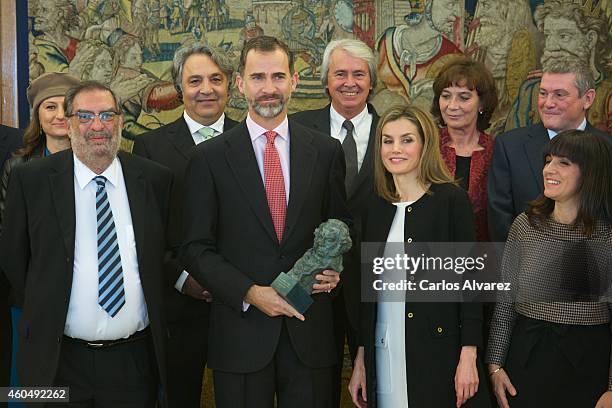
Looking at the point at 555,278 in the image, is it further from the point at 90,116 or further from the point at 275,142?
the point at 90,116

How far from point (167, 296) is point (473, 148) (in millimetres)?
1838

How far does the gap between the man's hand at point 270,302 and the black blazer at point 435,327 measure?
413 mm

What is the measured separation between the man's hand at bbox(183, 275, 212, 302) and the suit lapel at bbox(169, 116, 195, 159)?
2.40ft

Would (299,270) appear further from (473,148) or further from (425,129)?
(473,148)

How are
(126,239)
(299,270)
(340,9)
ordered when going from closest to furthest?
(299,270), (126,239), (340,9)

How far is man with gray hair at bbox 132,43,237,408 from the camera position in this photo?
13.0ft

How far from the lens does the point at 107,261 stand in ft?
11.1

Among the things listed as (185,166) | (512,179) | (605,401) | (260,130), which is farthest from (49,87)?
(605,401)

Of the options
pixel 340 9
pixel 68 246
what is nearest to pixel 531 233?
pixel 68 246

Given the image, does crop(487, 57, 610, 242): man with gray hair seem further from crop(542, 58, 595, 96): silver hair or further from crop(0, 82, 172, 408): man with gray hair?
crop(0, 82, 172, 408): man with gray hair

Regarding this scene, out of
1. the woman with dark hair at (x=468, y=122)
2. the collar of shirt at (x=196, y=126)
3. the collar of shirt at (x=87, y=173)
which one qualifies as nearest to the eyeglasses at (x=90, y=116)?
the collar of shirt at (x=87, y=173)

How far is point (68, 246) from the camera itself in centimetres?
332

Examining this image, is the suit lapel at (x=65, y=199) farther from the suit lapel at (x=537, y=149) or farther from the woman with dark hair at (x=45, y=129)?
the suit lapel at (x=537, y=149)

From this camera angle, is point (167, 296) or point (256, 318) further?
point (167, 296)
